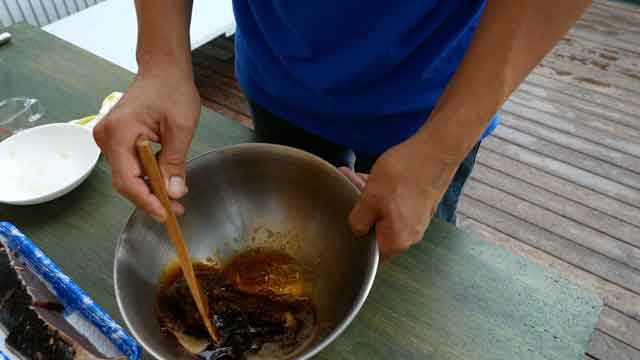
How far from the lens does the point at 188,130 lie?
1.84 feet

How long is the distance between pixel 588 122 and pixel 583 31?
802mm

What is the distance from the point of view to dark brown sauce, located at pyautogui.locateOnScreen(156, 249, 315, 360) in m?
0.51

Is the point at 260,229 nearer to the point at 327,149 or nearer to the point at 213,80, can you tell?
the point at 327,149

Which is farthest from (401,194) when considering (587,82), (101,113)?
(587,82)

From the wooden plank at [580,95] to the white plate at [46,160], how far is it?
1.98 meters

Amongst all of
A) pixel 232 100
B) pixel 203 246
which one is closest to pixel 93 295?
pixel 203 246

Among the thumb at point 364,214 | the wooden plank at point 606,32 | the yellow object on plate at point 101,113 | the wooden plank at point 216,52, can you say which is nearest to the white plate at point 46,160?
the yellow object on plate at point 101,113

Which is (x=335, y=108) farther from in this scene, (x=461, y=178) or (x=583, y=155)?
(x=583, y=155)

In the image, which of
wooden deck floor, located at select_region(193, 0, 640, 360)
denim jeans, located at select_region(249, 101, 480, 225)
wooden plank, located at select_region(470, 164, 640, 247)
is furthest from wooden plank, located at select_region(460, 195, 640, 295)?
denim jeans, located at select_region(249, 101, 480, 225)

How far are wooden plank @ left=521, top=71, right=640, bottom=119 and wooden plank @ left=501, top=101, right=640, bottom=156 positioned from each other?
0.13 m

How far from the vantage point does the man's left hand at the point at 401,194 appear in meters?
0.45

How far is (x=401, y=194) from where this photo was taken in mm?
451

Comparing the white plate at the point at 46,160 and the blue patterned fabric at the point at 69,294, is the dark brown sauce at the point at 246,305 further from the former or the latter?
the white plate at the point at 46,160

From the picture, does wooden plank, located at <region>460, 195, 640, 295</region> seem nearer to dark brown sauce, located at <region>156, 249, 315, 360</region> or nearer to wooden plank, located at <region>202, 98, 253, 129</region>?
wooden plank, located at <region>202, 98, 253, 129</region>
